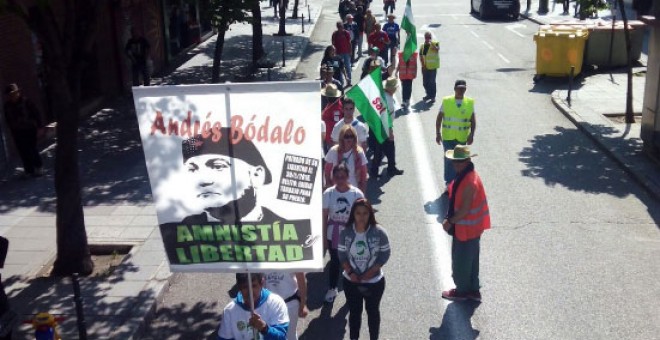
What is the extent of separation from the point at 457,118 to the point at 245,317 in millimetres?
6527

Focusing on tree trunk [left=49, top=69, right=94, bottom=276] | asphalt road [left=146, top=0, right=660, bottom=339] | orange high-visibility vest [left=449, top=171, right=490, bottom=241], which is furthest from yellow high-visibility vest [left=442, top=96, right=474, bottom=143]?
tree trunk [left=49, top=69, right=94, bottom=276]

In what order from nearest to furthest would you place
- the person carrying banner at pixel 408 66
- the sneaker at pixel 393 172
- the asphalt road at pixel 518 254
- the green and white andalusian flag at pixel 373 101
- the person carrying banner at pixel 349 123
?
1. the asphalt road at pixel 518 254
2. the person carrying banner at pixel 349 123
3. the green and white andalusian flag at pixel 373 101
4. the sneaker at pixel 393 172
5. the person carrying banner at pixel 408 66

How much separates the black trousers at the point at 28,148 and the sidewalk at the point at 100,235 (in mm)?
262

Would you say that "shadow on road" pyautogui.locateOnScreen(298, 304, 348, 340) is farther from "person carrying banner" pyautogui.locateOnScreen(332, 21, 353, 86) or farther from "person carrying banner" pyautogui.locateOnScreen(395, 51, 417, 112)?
"person carrying banner" pyautogui.locateOnScreen(332, 21, 353, 86)

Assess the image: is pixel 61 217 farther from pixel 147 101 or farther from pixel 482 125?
pixel 482 125

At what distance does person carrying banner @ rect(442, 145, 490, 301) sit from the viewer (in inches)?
325

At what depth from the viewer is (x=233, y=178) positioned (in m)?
5.70

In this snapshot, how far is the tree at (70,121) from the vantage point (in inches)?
368

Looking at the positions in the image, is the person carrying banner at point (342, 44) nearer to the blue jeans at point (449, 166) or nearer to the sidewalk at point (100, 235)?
the sidewalk at point (100, 235)

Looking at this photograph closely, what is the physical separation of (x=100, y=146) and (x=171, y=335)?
27.6ft

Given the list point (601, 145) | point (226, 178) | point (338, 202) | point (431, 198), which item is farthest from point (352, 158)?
point (601, 145)

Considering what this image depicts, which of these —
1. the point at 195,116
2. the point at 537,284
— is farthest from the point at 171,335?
the point at 537,284

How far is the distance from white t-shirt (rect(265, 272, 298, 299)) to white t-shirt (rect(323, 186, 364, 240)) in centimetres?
136

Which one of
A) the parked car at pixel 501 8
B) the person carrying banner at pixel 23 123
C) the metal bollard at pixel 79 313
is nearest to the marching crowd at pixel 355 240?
the metal bollard at pixel 79 313
